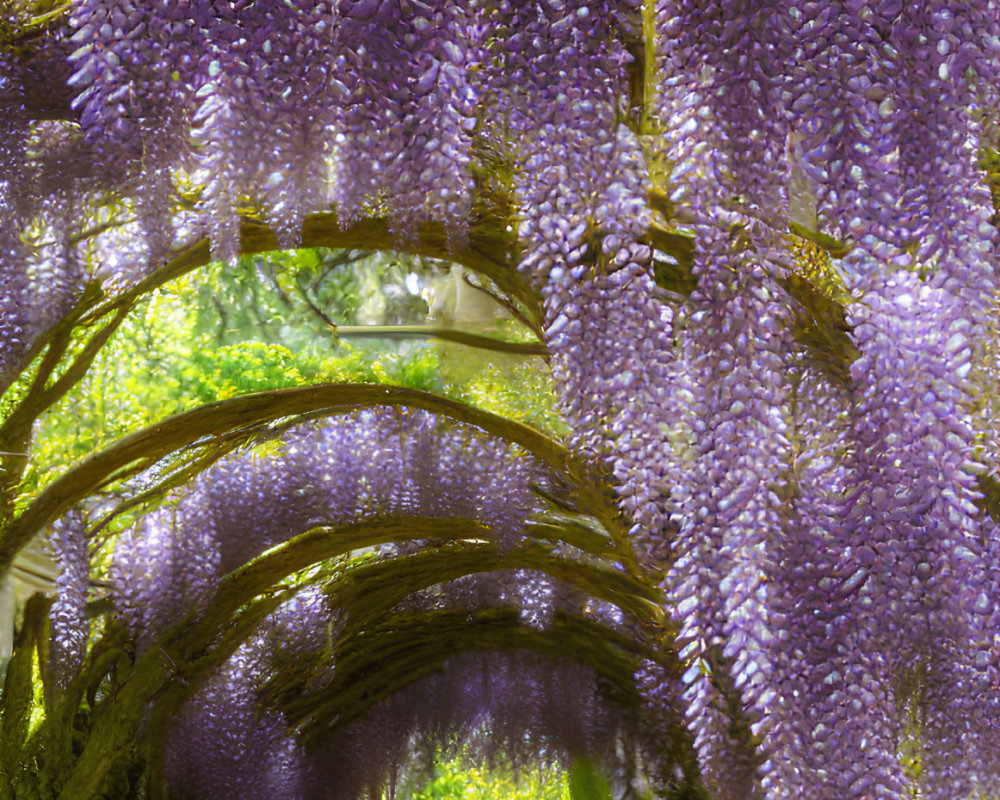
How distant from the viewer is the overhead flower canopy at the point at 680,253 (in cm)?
187

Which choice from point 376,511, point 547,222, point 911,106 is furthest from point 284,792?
point 911,106

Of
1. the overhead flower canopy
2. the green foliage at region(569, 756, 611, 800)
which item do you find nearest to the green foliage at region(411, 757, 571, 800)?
the green foliage at region(569, 756, 611, 800)

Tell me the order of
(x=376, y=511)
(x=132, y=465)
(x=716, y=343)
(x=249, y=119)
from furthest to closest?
1. (x=376, y=511)
2. (x=132, y=465)
3. (x=249, y=119)
4. (x=716, y=343)

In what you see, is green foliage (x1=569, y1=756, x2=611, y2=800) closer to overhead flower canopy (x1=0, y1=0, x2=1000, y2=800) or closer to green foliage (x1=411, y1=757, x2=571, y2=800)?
green foliage (x1=411, y1=757, x2=571, y2=800)

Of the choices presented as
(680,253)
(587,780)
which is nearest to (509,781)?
(587,780)

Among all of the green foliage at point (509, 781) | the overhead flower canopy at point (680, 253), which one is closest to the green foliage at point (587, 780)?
the green foliage at point (509, 781)

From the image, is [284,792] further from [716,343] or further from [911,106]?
[911,106]

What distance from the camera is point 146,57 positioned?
2059mm

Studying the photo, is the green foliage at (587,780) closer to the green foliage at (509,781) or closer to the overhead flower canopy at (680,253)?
the green foliage at (509,781)

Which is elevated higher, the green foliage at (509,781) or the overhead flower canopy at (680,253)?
the overhead flower canopy at (680,253)

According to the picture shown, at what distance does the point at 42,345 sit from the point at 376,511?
1.07m

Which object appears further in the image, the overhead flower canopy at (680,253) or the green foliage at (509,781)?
the green foliage at (509,781)

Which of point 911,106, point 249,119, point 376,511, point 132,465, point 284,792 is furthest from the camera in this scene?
point 284,792

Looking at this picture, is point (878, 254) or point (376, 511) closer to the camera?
point (878, 254)
